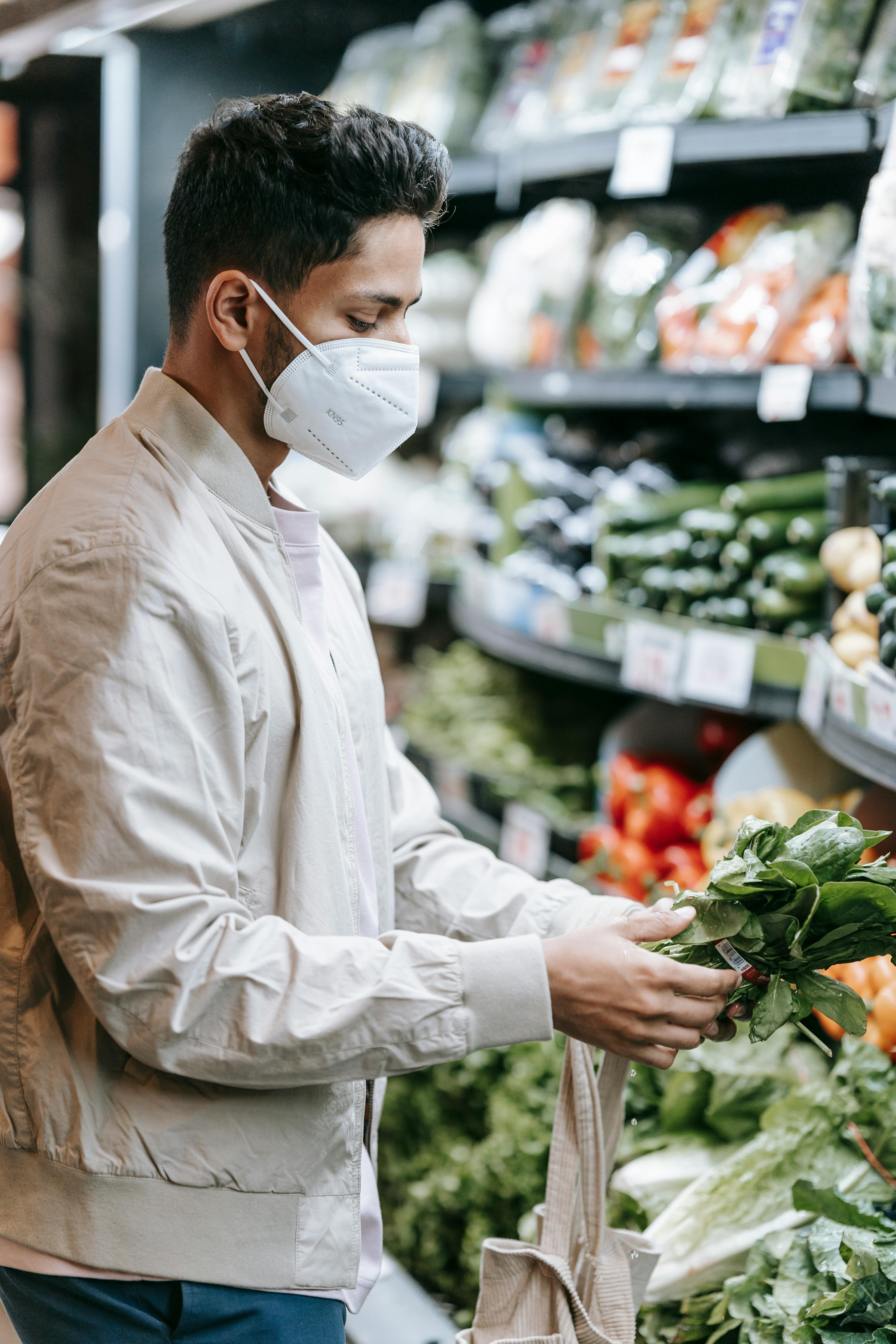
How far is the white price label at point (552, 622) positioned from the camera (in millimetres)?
2816

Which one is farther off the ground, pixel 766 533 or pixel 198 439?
pixel 198 439

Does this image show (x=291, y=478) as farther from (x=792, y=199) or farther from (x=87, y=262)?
(x=792, y=199)

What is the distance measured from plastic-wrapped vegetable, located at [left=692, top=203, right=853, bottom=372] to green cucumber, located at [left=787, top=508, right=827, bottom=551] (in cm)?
37

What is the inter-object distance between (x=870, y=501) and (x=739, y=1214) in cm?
116

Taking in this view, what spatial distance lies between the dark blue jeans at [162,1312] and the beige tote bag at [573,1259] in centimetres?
24

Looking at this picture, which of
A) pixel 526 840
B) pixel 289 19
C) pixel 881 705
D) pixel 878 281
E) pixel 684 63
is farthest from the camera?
pixel 289 19

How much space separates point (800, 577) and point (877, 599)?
55cm

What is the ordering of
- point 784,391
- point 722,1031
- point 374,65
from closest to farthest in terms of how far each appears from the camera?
point 722,1031 → point 784,391 → point 374,65

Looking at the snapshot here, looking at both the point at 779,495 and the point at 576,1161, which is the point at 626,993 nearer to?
the point at 576,1161

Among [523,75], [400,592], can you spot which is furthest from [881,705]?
[523,75]

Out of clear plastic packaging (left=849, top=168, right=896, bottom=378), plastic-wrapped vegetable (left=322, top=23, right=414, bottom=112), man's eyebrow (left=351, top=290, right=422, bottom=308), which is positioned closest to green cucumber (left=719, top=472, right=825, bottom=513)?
clear plastic packaging (left=849, top=168, right=896, bottom=378)

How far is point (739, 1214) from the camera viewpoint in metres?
1.85

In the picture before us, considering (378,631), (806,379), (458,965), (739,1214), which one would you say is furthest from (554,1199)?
(378,631)

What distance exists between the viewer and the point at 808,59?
244cm
